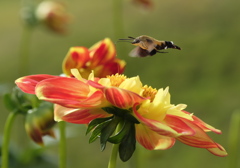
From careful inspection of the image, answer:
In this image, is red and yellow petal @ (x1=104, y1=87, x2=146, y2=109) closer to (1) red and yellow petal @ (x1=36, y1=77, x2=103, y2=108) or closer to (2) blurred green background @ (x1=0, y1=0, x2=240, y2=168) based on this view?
(1) red and yellow petal @ (x1=36, y1=77, x2=103, y2=108)

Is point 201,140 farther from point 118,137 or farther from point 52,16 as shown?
point 52,16

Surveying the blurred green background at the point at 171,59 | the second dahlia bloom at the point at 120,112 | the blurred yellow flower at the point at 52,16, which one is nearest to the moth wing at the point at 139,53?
the second dahlia bloom at the point at 120,112

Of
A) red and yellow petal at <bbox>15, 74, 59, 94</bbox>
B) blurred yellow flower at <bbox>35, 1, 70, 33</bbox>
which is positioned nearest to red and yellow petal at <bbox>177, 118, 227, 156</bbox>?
red and yellow petal at <bbox>15, 74, 59, 94</bbox>

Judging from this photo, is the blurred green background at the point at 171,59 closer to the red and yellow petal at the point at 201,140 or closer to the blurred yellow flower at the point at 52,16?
the blurred yellow flower at the point at 52,16

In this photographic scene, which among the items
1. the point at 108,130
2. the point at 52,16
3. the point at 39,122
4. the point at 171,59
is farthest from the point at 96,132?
the point at 171,59

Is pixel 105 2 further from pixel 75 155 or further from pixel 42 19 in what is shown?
pixel 42 19
